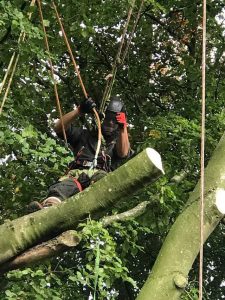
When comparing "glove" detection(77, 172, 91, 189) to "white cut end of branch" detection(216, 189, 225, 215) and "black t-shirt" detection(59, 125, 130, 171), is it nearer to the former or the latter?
"black t-shirt" detection(59, 125, 130, 171)

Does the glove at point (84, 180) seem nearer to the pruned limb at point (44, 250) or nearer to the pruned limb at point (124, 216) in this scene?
the pruned limb at point (124, 216)

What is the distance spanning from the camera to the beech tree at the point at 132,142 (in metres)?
3.52

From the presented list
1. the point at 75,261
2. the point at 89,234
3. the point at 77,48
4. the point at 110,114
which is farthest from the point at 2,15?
the point at 75,261

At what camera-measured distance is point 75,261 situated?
6742 mm

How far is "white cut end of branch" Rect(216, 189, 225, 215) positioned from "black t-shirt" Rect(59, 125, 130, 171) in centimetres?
74

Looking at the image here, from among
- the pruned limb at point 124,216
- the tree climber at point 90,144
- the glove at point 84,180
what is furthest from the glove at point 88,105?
the pruned limb at point 124,216

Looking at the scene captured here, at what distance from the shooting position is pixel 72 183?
→ 11.9ft

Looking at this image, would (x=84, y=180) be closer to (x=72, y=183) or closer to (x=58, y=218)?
(x=72, y=183)

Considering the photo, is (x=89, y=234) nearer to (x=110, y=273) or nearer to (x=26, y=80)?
(x=110, y=273)

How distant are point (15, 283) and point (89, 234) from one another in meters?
1.15

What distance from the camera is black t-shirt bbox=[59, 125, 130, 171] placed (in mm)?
3829

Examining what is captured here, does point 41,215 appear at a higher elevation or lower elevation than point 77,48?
lower

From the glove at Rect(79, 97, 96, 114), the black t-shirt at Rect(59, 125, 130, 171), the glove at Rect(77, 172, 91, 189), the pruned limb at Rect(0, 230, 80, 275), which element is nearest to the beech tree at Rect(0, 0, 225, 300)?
the pruned limb at Rect(0, 230, 80, 275)

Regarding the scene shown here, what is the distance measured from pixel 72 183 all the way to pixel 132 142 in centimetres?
322
